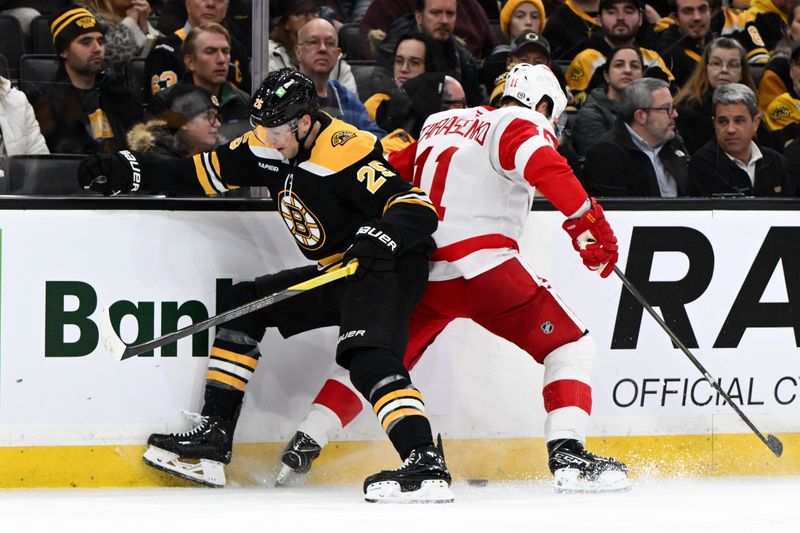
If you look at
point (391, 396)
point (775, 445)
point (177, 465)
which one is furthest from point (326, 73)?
point (775, 445)

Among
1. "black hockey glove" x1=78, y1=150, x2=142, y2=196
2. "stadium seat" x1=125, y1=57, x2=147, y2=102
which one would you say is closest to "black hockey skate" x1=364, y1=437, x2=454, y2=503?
"black hockey glove" x1=78, y1=150, x2=142, y2=196

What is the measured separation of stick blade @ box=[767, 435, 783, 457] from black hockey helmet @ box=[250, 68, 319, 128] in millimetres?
1897

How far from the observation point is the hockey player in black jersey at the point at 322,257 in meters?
3.87

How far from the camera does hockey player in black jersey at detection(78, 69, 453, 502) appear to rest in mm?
3871

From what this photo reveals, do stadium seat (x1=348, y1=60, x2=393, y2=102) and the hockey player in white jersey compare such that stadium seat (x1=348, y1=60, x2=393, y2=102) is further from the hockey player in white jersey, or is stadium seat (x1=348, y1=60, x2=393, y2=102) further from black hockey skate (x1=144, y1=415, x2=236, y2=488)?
black hockey skate (x1=144, y1=415, x2=236, y2=488)

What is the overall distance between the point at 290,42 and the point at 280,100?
0.56 m

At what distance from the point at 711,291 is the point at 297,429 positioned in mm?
1502

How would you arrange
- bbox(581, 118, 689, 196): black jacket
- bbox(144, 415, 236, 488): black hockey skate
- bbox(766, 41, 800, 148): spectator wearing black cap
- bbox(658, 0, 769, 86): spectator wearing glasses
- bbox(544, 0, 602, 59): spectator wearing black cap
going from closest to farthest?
bbox(144, 415, 236, 488): black hockey skate
bbox(581, 118, 689, 196): black jacket
bbox(766, 41, 800, 148): spectator wearing black cap
bbox(658, 0, 769, 86): spectator wearing glasses
bbox(544, 0, 602, 59): spectator wearing black cap

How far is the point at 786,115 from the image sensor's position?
4.98 meters

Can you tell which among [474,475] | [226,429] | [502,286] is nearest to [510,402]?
[474,475]

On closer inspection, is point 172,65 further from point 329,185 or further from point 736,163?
point 736,163

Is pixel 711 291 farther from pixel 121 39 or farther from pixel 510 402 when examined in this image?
pixel 121 39

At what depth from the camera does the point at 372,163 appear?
13.5 ft

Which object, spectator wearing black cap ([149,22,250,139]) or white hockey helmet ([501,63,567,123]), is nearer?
white hockey helmet ([501,63,567,123])
